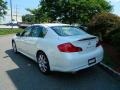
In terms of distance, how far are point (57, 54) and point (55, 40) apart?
1.64ft

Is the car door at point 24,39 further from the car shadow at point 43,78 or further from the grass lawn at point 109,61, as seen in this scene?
the grass lawn at point 109,61

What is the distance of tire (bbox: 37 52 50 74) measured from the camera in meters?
6.62

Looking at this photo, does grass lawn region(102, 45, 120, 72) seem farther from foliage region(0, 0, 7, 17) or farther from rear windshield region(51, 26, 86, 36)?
foliage region(0, 0, 7, 17)

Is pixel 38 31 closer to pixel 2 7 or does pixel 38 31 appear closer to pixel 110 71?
pixel 110 71

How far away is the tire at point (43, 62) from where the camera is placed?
6.62 m

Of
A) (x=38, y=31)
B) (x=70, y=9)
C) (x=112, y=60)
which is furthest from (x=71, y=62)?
(x=70, y=9)

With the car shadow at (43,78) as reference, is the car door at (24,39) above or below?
above

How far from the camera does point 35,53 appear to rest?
24.2 ft

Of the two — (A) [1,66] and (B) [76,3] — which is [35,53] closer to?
(A) [1,66]

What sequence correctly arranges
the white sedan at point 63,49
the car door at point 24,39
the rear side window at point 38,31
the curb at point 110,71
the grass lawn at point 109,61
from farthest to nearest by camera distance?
the car door at point 24,39 → the grass lawn at point 109,61 → the rear side window at point 38,31 → the curb at point 110,71 → the white sedan at point 63,49

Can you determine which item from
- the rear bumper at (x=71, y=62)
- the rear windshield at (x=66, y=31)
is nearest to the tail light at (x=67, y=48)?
the rear bumper at (x=71, y=62)

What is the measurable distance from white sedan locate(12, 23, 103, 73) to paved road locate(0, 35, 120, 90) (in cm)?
36

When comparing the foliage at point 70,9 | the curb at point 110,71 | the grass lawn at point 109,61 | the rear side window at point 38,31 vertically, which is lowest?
the curb at point 110,71

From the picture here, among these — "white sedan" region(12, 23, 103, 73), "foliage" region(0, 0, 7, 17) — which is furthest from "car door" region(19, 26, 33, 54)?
"foliage" region(0, 0, 7, 17)
